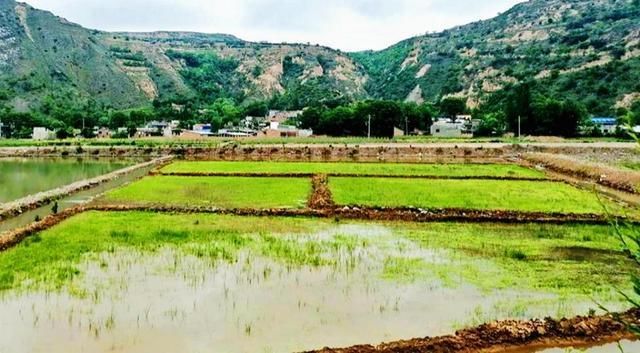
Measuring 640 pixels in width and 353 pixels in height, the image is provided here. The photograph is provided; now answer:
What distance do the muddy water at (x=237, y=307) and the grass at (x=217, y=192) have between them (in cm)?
1073

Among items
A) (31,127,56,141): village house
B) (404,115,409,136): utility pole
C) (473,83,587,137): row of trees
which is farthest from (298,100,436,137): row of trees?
(31,127,56,141): village house

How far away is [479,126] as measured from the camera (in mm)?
88125

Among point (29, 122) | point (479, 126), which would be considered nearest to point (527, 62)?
point (479, 126)

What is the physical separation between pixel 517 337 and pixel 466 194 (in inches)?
752

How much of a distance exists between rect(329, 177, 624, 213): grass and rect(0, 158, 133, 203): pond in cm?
1476

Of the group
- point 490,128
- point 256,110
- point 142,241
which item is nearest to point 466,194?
point 142,241

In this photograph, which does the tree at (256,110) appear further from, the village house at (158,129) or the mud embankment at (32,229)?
the mud embankment at (32,229)

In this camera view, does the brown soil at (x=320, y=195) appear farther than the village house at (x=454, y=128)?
No

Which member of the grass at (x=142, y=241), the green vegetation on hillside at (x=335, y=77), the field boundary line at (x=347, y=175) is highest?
the green vegetation on hillside at (x=335, y=77)

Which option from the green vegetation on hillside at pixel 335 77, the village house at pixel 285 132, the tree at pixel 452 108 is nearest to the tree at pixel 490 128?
the green vegetation on hillside at pixel 335 77

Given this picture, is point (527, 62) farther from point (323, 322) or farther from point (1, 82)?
point (323, 322)

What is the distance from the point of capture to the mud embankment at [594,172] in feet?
102

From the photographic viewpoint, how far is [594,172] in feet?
120

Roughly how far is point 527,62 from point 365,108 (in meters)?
60.7
